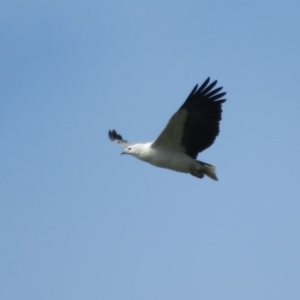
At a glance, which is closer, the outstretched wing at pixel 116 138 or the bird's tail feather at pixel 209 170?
the bird's tail feather at pixel 209 170

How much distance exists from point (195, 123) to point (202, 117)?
0.18 metres

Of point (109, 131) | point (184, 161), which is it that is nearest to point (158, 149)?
point (184, 161)

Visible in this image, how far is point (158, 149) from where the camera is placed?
21047 millimetres

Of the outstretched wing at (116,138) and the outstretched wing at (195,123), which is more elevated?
the outstretched wing at (116,138)

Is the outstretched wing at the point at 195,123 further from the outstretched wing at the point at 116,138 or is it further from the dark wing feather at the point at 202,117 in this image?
the outstretched wing at the point at 116,138

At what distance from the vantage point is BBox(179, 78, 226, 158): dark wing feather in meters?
20.6

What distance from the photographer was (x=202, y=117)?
20750 mm

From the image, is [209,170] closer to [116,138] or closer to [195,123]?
[195,123]

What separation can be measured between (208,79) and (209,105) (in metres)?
0.51

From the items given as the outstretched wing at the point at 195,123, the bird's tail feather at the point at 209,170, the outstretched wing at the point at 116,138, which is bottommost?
the bird's tail feather at the point at 209,170

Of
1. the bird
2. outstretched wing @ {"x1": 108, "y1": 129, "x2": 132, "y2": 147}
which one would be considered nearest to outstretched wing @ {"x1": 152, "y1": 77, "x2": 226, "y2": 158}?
the bird

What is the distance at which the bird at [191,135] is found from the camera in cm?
2061

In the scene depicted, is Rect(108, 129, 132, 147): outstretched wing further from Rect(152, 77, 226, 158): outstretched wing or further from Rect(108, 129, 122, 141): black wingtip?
Rect(152, 77, 226, 158): outstretched wing

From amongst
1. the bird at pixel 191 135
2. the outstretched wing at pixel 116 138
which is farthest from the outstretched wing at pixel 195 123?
the outstretched wing at pixel 116 138
